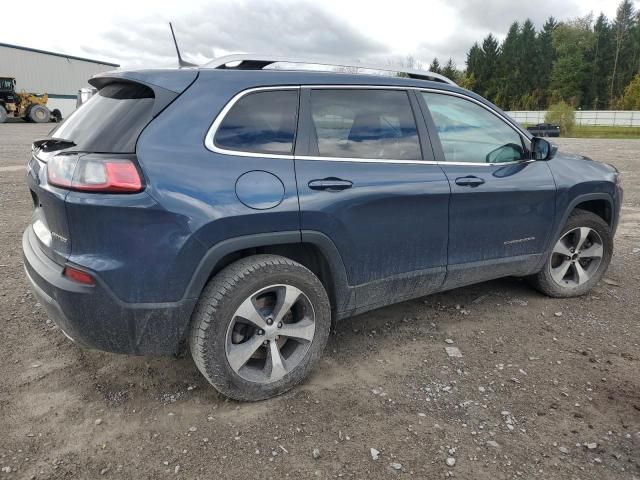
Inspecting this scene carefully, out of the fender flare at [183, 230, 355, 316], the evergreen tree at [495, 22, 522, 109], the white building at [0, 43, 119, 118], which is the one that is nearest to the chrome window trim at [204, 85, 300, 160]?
the fender flare at [183, 230, 355, 316]

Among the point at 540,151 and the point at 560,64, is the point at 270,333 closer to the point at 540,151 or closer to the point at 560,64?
the point at 540,151

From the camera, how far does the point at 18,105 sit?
1182 inches

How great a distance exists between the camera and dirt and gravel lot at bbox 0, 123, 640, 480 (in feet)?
7.61

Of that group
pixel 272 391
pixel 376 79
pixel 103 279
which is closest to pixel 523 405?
pixel 272 391

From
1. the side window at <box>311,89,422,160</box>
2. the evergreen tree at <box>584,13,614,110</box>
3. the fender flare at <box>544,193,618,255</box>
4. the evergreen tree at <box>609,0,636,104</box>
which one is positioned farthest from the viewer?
the evergreen tree at <box>584,13,614,110</box>

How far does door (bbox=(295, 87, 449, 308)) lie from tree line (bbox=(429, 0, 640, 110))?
81.7 m

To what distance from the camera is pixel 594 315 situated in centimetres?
396

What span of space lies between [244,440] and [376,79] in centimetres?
224

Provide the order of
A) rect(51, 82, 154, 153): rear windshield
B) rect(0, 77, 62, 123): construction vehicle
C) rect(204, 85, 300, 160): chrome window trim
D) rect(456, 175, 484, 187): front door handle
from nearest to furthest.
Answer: rect(51, 82, 154, 153): rear windshield, rect(204, 85, 300, 160): chrome window trim, rect(456, 175, 484, 187): front door handle, rect(0, 77, 62, 123): construction vehicle

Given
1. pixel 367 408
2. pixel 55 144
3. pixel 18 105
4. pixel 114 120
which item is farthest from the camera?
pixel 18 105

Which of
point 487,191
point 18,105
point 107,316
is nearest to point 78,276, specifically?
point 107,316

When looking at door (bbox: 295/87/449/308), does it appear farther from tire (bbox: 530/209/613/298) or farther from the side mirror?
tire (bbox: 530/209/613/298)

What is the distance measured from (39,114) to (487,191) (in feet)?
109

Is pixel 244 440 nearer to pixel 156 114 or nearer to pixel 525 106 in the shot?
pixel 156 114
